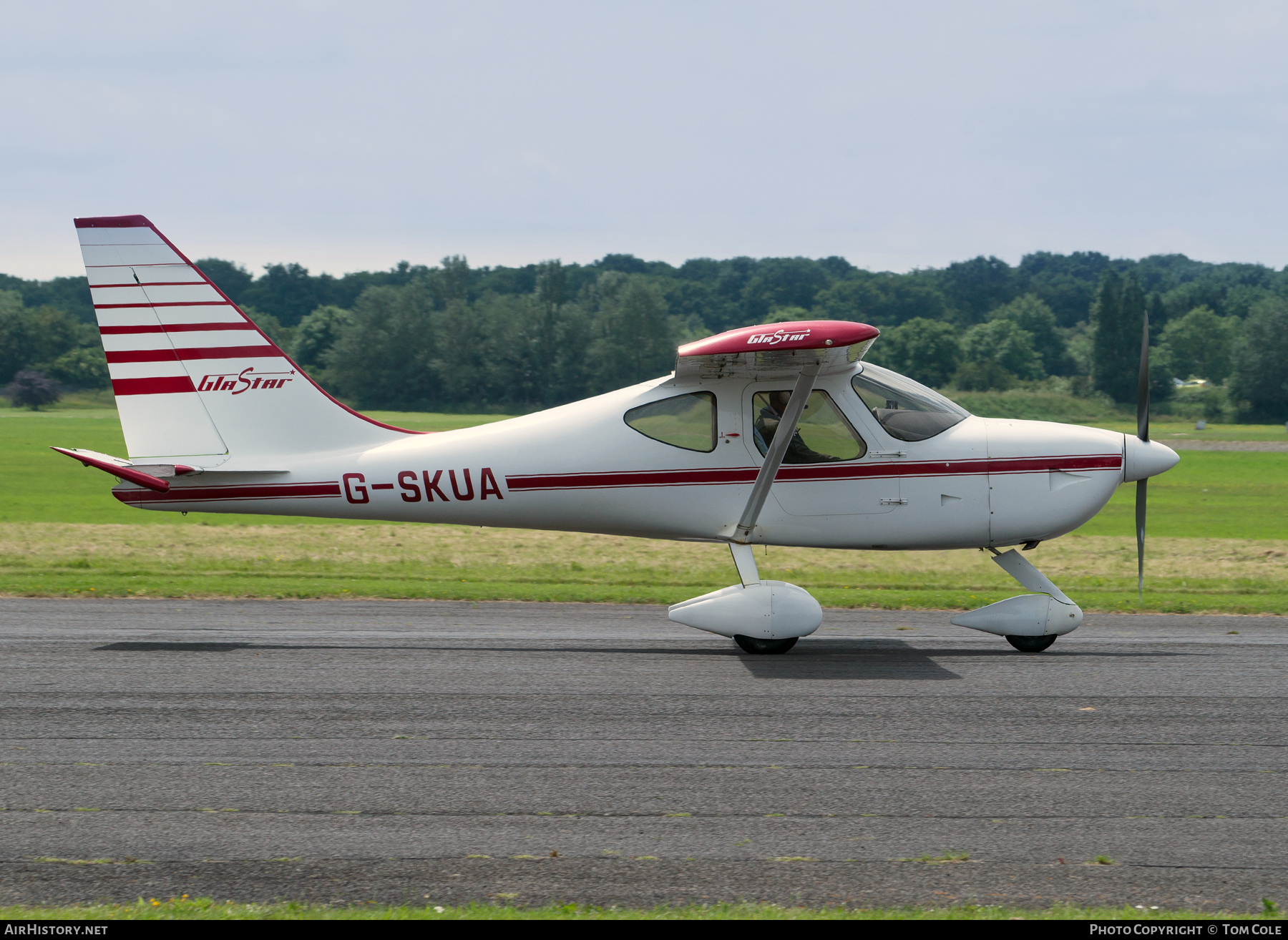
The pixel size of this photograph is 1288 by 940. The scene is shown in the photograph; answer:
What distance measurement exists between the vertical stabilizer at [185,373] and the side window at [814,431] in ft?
12.2

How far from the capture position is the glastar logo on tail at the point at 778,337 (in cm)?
924

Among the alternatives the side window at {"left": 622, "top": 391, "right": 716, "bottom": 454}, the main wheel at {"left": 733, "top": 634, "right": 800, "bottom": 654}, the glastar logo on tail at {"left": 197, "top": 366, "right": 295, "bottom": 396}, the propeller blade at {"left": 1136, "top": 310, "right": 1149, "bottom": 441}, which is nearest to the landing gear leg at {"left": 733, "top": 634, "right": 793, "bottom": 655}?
the main wheel at {"left": 733, "top": 634, "right": 800, "bottom": 654}

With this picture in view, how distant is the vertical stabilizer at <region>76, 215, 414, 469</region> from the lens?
11.0 meters

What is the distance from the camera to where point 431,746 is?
289 inches

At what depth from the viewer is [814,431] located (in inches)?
412

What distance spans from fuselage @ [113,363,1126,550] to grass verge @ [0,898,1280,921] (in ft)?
19.1

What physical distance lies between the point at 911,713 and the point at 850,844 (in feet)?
9.20

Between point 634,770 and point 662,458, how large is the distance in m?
4.26

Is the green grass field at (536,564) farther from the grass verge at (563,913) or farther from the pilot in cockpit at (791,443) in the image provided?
the grass verge at (563,913)

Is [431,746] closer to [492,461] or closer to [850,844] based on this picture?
[850,844]

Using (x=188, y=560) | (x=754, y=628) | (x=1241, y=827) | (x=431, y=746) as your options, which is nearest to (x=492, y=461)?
(x=754, y=628)

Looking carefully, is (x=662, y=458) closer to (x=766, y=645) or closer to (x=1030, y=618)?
(x=766, y=645)

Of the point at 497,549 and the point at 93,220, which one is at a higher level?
the point at 93,220

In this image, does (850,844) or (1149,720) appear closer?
(850,844)
